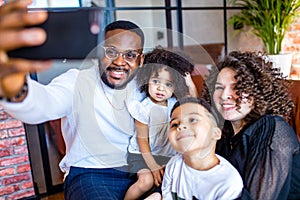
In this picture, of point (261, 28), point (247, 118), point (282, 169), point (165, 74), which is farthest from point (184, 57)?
point (261, 28)

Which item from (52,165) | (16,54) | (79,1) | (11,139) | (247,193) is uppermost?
(79,1)

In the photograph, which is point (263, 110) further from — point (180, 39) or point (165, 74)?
point (180, 39)

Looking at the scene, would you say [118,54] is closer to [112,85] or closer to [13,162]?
[112,85]

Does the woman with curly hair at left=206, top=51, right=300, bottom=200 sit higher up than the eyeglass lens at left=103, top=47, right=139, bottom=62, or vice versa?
the eyeglass lens at left=103, top=47, right=139, bottom=62

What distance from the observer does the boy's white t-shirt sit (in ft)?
2.81

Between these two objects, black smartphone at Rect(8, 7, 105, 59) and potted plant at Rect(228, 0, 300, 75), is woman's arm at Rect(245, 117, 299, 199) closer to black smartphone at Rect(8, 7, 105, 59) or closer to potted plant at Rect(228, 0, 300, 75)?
black smartphone at Rect(8, 7, 105, 59)

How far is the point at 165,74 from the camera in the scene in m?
Answer: 1.02

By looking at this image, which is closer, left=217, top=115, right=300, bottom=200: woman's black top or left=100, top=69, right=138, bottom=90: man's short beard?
left=217, top=115, right=300, bottom=200: woman's black top

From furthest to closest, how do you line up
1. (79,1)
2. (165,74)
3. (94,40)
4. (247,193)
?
(79,1), (94,40), (165,74), (247,193)

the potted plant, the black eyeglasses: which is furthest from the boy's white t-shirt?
the potted plant

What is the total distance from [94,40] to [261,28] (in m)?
1.89

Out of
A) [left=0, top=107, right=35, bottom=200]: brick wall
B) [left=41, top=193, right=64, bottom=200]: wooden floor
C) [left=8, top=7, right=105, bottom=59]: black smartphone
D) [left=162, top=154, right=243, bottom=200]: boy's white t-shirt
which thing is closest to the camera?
[left=8, top=7, right=105, bottom=59]: black smartphone

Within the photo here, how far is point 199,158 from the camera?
90cm

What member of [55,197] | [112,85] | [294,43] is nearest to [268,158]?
[112,85]
